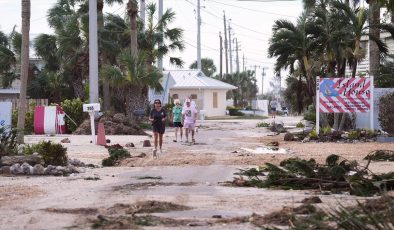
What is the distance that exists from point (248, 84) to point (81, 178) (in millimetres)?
98494

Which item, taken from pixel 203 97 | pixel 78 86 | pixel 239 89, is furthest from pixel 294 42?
pixel 239 89

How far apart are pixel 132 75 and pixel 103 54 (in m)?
5.47

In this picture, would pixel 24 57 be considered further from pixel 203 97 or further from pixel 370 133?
pixel 203 97

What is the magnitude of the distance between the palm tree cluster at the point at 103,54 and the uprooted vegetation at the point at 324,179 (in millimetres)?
21665

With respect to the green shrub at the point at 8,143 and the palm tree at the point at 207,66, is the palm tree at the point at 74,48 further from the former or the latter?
the palm tree at the point at 207,66

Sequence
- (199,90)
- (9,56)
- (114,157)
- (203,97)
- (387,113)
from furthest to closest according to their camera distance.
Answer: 1. (203,97)
2. (199,90)
3. (9,56)
4. (387,113)
5. (114,157)

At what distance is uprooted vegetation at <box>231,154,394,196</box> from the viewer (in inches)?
402

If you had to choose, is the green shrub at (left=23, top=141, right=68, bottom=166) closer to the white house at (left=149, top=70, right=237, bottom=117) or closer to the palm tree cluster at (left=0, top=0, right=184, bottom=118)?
the palm tree cluster at (left=0, top=0, right=184, bottom=118)

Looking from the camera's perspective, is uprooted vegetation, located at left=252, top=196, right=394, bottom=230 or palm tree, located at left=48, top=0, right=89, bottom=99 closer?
uprooted vegetation, located at left=252, top=196, right=394, bottom=230

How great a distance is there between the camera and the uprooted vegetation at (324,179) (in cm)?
1022

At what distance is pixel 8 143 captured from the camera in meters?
15.6

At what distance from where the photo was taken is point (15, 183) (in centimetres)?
1252

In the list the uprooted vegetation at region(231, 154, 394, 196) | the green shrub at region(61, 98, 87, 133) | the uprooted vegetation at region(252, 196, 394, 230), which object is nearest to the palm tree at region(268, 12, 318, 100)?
the green shrub at region(61, 98, 87, 133)

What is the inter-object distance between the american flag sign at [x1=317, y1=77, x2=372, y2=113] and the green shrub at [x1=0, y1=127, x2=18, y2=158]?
1318 cm
